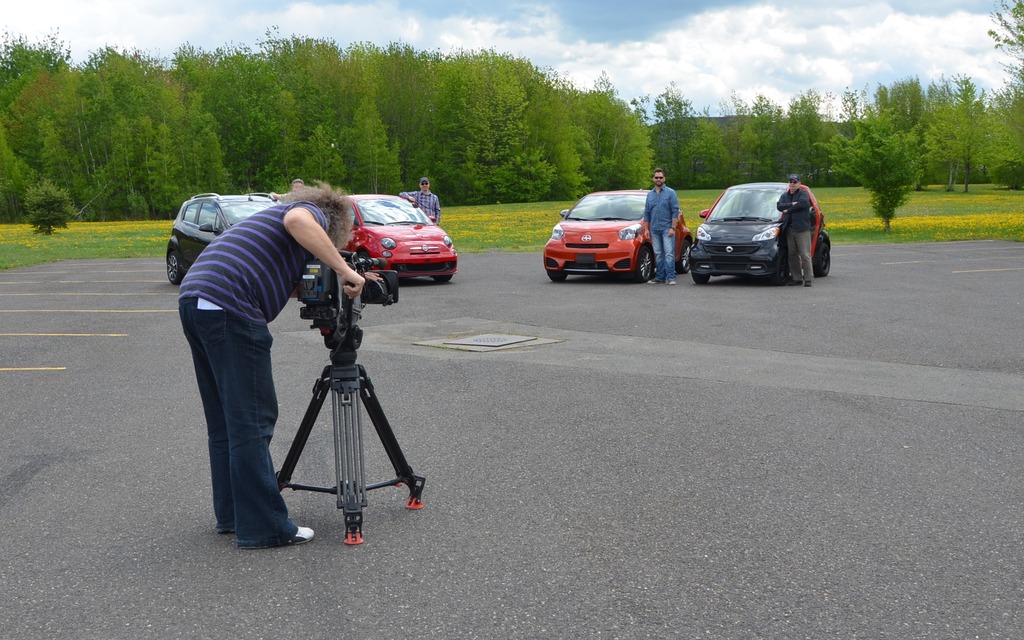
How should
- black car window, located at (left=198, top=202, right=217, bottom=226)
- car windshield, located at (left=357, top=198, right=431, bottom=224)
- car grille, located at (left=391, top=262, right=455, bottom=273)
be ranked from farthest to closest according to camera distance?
car windshield, located at (left=357, top=198, right=431, bottom=224), car grille, located at (left=391, top=262, right=455, bottom=273), black car window, located at (left=198, top=202, right=217, bottom=226)

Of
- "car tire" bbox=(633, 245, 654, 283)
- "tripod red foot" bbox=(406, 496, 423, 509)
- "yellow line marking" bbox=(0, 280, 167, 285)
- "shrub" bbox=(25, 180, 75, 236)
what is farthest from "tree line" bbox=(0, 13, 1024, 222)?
"tripod red foot" bbox=(406, 496, 423, 509)

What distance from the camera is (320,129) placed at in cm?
9094

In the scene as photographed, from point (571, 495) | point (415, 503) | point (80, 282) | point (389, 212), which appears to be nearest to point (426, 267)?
point (389, 212)

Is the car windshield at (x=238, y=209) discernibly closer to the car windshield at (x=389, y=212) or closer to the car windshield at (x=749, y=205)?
the car windshield at (x=389, y=212)

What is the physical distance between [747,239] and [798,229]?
859mm

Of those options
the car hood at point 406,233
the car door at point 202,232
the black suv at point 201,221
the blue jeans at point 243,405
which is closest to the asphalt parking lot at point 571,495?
the blue jeans at point 243,405

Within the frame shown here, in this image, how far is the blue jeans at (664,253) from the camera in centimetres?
1852

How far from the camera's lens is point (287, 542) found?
15.8 ft

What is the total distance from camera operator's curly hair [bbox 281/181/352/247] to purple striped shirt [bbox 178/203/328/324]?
0.06 m

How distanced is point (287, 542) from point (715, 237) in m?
14.2

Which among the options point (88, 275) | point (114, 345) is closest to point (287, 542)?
point (114, 345)

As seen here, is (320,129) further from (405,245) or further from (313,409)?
(313,409)

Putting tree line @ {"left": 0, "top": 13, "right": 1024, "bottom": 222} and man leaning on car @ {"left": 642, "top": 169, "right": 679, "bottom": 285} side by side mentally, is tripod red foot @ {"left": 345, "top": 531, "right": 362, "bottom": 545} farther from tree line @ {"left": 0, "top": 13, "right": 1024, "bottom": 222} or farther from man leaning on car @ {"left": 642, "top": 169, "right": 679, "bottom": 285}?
tree line @ {"left": 0, "top": 13, "right": 1024, "bottom": 222}

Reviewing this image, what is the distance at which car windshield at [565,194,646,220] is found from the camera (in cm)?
1942
